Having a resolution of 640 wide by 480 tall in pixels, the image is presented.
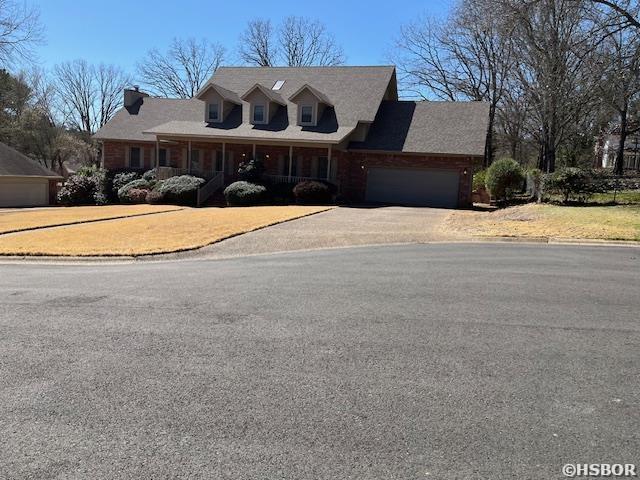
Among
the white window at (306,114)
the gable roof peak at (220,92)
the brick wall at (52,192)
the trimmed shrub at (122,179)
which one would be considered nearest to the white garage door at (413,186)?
the white window at (306,114)

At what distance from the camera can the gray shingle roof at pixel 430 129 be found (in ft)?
102

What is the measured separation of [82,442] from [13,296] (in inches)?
222

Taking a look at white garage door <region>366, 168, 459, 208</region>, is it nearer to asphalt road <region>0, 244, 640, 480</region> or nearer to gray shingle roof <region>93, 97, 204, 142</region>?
gray shingle roof <region>93, 97, 204, 142</region>

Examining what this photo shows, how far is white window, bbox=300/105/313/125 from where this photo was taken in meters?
32.8

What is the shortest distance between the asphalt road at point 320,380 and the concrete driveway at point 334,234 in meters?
6.00

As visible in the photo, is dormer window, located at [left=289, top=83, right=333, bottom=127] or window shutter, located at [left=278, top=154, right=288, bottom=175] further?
window shutter, located at [left=278, top=154, right=288, bottom=175]

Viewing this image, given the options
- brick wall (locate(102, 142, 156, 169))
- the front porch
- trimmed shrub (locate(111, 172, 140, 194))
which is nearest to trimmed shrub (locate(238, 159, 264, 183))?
A: the front porch

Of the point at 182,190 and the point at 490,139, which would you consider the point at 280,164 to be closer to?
the point at 182,190

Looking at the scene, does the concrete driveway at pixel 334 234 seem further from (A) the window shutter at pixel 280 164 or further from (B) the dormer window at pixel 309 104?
(A) the window shutter at pixel 280 164

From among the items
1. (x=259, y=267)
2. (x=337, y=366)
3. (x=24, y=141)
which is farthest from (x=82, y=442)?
(x=24, y=141)

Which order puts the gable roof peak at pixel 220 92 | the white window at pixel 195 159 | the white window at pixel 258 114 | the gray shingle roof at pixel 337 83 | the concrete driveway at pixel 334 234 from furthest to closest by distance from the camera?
the white window at pixel 195 159 < the white window at pixel 258 114 < the gable roof peak at pixel 220 92 < the gray shingle roof at pixel 337 83 < the concrete driveway at pixel 334 234

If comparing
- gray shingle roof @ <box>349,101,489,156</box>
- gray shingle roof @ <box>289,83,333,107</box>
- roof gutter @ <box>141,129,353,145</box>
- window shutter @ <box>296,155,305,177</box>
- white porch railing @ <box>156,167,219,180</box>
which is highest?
gray shingle roof @ <box>289,83,333,107</box>

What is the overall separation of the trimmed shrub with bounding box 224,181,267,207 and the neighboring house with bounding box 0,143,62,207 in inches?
655

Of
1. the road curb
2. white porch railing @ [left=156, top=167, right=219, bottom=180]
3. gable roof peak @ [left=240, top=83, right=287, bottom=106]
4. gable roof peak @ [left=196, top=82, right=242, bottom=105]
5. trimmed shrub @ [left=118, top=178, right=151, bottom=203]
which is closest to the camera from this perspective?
the road curb
